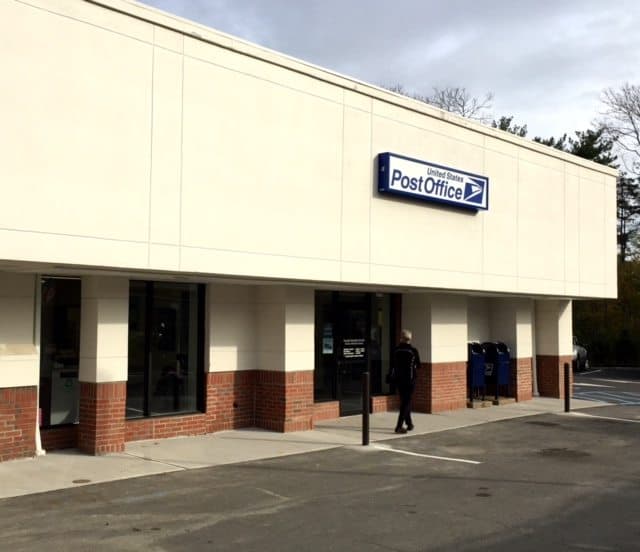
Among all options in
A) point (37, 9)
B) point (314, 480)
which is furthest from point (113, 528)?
point (37, 9)

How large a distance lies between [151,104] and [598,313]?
124ft

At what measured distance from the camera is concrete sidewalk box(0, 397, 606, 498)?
365 inches

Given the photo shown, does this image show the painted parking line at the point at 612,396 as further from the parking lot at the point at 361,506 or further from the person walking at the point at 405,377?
the parking lot at the point at 361,506

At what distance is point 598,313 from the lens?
43.2m

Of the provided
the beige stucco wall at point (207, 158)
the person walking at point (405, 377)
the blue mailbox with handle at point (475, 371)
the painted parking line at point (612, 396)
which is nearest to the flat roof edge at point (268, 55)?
the beige stucco wall at point (207, 158)

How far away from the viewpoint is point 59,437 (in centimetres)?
1096

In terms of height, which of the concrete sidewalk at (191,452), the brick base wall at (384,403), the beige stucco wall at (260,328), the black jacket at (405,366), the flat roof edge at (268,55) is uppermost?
the flat roof edge at (268,55)

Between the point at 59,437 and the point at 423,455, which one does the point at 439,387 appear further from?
the point at 59,437

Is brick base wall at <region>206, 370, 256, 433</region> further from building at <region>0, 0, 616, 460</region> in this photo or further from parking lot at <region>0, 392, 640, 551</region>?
parking lot at <region>0, 392, 640, 551</region>

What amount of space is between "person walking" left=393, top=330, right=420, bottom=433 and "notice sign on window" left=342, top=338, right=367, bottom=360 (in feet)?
6.29

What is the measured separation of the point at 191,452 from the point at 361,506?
148 inches

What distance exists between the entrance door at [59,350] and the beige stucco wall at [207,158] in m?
1.95

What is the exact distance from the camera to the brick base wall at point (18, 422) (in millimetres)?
9992

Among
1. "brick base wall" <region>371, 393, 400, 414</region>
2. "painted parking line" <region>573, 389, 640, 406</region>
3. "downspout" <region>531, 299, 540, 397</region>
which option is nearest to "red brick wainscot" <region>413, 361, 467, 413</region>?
"brick base wall" <region>371, 393, 400, 414</region>
